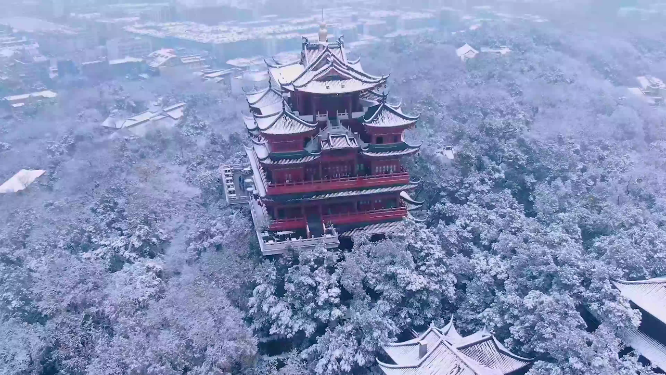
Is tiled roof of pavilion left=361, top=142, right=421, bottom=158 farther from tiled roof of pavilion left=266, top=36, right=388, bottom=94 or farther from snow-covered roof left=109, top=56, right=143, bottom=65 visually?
snow-covered roof left=109, top=56, right=143, bottom=65

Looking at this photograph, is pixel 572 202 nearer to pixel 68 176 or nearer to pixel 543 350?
pixel 543 350

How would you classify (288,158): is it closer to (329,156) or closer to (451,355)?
(329,156)

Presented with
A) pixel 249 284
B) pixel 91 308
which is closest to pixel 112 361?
pixel 91 308

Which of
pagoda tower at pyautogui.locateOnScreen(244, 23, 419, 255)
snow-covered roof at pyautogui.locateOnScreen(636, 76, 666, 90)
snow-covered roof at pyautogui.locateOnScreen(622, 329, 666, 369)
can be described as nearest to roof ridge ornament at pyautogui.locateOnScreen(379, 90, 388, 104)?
pagoda tower at pyautogui.locateOnScreen(244, 23, 419, 255)

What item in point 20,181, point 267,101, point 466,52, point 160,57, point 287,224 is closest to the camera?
point 287,224

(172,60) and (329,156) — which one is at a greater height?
(329,156)

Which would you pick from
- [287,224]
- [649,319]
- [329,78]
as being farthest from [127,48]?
[649,319]
